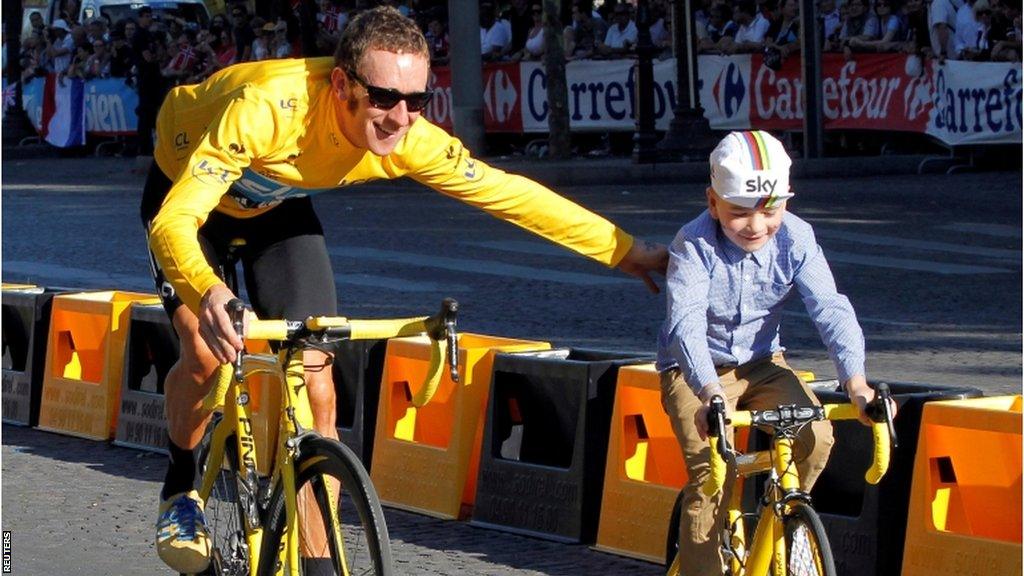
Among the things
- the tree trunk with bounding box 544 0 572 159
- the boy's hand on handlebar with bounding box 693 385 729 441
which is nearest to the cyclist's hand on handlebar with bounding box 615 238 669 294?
the boy's hand on handlebar with bounding box 693 385 729 441

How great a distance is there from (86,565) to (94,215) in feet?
48.4

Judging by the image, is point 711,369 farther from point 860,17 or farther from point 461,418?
point 860,17

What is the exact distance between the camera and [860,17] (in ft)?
79.0

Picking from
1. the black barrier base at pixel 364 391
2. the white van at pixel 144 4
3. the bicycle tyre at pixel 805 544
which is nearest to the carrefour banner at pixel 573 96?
the white van at pixel 144 4

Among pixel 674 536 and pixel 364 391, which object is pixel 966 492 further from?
pixel 364 391

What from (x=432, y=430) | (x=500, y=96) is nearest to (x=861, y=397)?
(x=432, y=430)

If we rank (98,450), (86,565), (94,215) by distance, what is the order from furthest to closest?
(94,215) → (98,450) → (86,565)

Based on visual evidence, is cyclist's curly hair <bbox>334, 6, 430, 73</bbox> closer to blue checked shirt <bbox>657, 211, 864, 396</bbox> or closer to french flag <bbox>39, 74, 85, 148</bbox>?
blue checked shirt <bbox>657, 211, 864, 396</bbox>

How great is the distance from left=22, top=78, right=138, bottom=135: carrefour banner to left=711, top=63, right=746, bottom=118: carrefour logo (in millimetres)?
12429

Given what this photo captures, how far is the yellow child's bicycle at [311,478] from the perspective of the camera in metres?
4.80

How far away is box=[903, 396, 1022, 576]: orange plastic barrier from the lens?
19.6 ft

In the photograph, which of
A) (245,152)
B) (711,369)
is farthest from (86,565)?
(711,369)

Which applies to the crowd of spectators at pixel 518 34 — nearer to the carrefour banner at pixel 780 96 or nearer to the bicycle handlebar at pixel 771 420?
the carrefour banner at pixel 780 96

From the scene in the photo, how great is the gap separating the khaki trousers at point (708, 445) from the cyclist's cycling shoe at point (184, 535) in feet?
4.55
